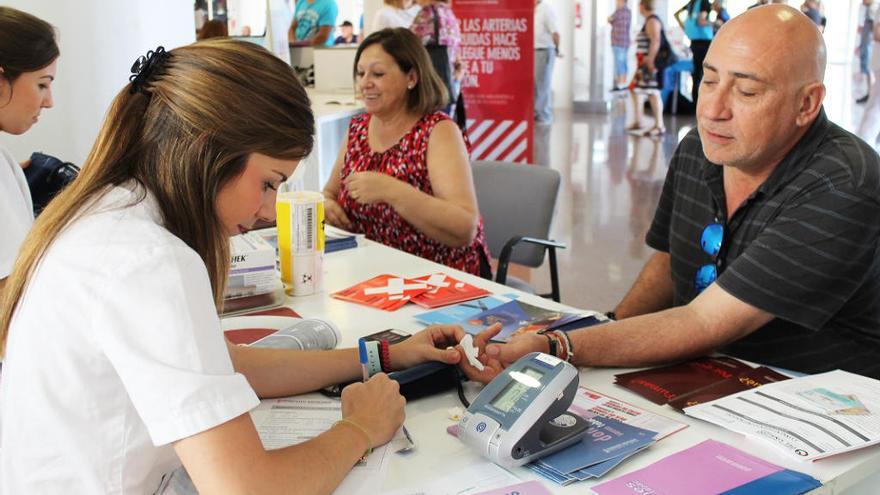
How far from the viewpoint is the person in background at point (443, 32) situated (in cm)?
542

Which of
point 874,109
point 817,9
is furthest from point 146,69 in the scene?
point 874,109

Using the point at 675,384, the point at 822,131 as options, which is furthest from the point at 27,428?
the point at 822,131

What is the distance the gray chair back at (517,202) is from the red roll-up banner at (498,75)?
7.04ft

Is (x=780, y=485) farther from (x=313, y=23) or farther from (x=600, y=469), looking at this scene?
(x=313, y=23)

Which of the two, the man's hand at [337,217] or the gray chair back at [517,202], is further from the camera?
the gray chair back at [517,202]

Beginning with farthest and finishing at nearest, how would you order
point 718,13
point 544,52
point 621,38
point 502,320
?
1. point 621,38
2. point 544,52
3. point 718,13
4. point 502,320

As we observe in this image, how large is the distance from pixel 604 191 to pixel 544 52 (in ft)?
14.0

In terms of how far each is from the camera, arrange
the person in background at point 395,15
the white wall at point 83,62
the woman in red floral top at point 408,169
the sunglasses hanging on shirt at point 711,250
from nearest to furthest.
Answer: the sunglasses hanging on shirt at point 711,250 < the woman in red floral top at point 408,169 < the white wall at point 83,62 < the person in background at point 395,15

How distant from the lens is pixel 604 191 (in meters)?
7.11

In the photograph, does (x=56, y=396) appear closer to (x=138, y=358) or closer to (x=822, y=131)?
(x=138, y=358)

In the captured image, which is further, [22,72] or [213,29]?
[213,29]

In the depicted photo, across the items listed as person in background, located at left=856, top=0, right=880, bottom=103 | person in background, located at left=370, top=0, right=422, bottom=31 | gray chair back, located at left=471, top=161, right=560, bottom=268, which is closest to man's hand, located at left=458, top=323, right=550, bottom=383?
gray chair back, located at left=471, top=161, right=560, bottom=268

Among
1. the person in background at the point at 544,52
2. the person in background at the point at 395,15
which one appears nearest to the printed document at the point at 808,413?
the person in background at the point at 395,15

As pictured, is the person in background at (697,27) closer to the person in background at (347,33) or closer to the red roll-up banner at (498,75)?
the person in background at (347,33)
